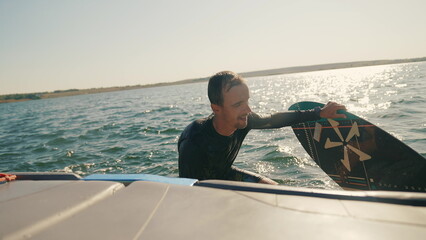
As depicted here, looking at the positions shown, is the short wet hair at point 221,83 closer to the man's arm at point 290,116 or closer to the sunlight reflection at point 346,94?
the man's arm at point 290,116

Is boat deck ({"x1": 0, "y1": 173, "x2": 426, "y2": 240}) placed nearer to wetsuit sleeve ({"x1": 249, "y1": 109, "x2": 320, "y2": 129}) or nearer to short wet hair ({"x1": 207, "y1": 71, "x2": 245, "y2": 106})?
short wet hair ({"x1": 207, "y1": 71, "x2": 245, "y2": 106})

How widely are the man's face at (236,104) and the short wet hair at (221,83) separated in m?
0.04

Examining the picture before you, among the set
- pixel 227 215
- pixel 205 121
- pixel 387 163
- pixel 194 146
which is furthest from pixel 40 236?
pixel 387 163

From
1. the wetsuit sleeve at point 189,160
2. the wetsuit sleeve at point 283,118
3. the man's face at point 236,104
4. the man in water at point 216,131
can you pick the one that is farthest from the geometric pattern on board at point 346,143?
the wetsuit sleeve at point 189,160

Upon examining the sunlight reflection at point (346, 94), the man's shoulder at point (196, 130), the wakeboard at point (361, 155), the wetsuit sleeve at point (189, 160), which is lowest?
the sunlight reflection at point (346, 94)

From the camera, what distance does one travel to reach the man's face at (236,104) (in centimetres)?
295

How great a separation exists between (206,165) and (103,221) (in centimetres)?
174

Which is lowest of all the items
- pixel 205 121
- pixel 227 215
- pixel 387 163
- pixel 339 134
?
pixel 387 163

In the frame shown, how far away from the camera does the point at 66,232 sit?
1346 mm

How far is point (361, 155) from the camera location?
4043 mm

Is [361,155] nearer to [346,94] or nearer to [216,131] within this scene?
[216,131]

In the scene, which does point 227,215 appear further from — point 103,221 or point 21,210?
point 21,210

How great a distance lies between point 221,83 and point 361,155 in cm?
256

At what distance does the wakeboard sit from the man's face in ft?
6.62
